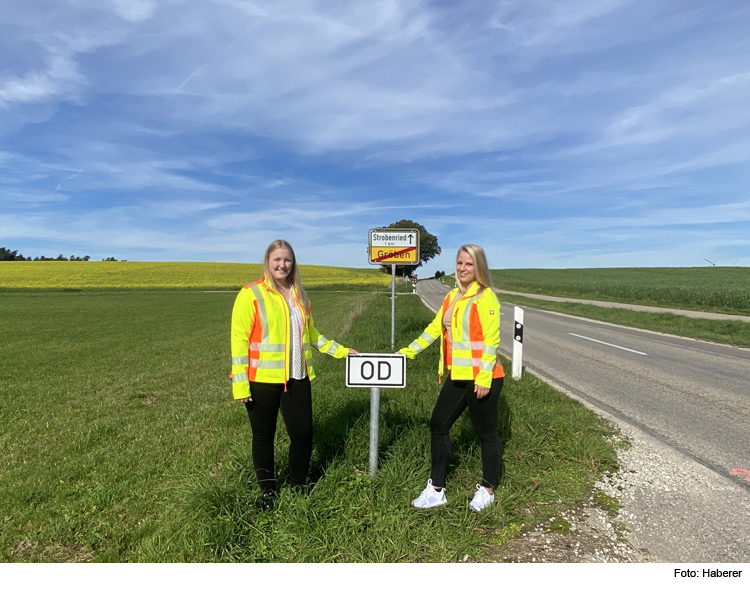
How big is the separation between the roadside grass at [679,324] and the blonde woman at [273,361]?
1242cm

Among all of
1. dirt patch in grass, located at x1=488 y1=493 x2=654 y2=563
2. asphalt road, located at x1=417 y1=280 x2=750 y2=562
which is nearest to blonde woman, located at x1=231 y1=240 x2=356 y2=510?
dirt patch in grass, located at x1=488 y1=493 x2=654 y2=563

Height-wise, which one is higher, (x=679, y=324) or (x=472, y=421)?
(x=472, y=421)

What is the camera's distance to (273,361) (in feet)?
9.11

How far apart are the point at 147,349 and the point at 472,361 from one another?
34.4 feet

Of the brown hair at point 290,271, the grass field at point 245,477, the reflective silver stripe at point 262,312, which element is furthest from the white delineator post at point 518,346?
the reflective silver stripe at point 262,312

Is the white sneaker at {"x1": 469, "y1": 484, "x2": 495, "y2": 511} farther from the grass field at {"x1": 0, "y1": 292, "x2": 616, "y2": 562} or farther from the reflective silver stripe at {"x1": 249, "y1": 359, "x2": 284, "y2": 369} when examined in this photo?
the reflective silver stripe at {"x1": 249, "y1": 359, "x2": 284, "y2": 369}

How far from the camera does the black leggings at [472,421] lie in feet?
9.63

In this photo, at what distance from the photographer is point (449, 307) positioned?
3078 mm

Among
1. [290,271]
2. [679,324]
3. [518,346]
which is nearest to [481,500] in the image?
[290,271]

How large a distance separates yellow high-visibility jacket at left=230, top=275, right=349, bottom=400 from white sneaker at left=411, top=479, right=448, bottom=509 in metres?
1.16

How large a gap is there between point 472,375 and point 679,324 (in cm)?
1636

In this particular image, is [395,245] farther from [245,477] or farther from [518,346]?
[245,477]
